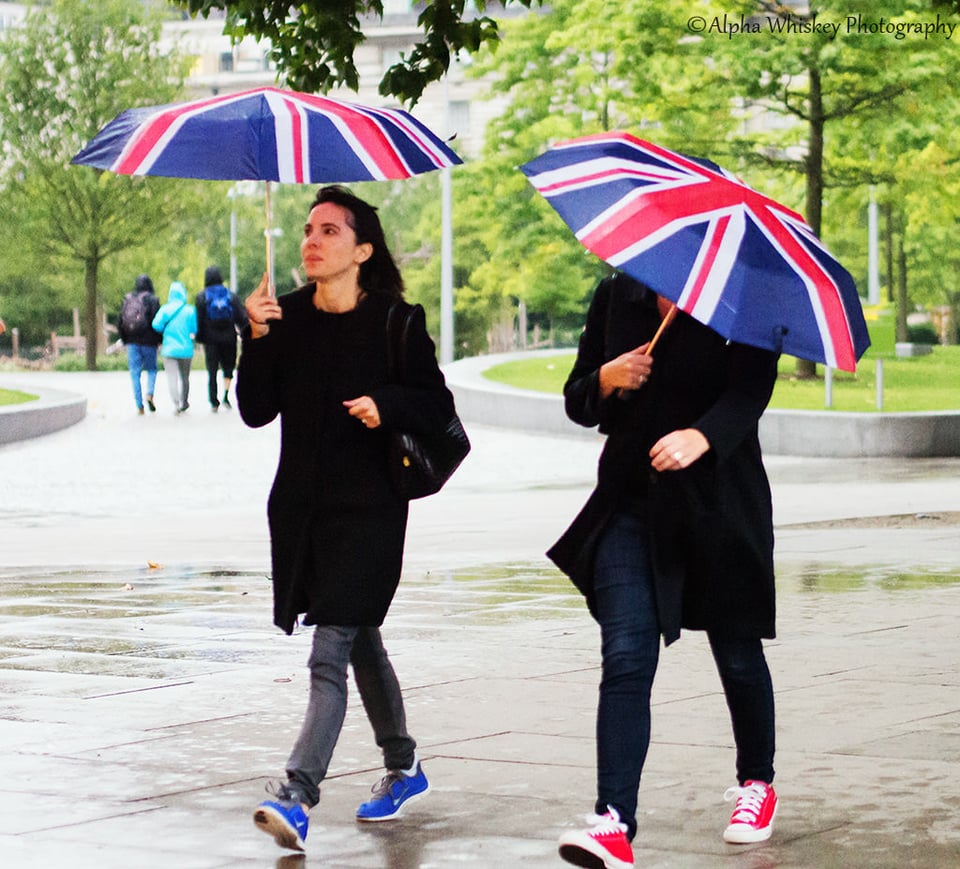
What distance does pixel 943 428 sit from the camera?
72.5ft

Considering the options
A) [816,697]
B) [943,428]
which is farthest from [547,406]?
[816,697]

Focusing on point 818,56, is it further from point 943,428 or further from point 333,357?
point 333,357

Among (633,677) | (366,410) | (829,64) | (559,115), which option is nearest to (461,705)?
(366,410)

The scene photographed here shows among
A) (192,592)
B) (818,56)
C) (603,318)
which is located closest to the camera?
(603,318)

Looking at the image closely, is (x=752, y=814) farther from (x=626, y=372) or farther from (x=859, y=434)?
(x=859, y=434)

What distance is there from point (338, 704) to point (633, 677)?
82 cm

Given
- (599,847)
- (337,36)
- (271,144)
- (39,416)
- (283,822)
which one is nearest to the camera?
(599,847)

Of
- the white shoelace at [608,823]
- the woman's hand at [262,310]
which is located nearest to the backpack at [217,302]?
the woman's hand at [262,310]

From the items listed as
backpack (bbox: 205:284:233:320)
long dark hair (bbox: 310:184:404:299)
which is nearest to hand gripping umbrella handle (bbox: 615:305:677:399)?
long dark hair (bbox: 310:184:404:299)

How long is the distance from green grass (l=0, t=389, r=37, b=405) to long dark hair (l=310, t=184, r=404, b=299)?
2200 cm

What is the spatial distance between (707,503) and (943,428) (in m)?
17.5

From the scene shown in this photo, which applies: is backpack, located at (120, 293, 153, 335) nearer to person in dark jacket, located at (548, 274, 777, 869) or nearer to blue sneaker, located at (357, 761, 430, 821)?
blue sneaker, located at (357, 761, 430, 821)

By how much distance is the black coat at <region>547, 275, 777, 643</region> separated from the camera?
5.18 metres

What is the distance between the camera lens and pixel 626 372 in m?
5.16
